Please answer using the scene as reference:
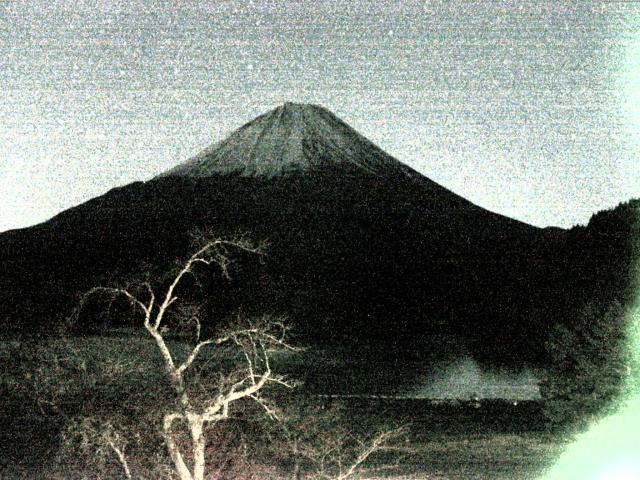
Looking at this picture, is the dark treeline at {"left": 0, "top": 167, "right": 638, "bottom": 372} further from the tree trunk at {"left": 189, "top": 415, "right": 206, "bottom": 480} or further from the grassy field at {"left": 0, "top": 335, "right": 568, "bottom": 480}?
the tree trunk at {"left": 189, "top": 415, "right": 206, "bottom": 480}

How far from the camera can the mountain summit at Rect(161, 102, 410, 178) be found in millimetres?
163875

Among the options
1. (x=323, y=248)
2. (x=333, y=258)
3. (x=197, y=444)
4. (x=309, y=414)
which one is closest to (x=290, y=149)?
(x=323, y=248)

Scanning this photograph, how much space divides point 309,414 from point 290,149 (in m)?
136

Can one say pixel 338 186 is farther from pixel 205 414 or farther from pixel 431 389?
pixel 205 414

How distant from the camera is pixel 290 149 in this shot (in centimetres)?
16950

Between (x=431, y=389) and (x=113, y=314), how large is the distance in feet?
175

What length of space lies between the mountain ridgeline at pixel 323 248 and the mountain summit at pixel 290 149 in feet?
1.22

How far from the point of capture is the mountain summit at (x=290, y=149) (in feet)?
538

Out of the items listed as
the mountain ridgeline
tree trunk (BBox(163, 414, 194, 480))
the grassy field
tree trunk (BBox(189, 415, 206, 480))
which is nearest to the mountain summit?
the mountain ridgeline

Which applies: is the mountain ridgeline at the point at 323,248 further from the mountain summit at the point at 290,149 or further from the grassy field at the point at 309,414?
the grassy field at the point at 309,414

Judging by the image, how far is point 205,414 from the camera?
1496 cm

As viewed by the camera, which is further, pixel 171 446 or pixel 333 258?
pixel 333 258

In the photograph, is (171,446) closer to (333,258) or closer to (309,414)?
(309,414)

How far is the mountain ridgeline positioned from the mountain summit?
1.22 feet
